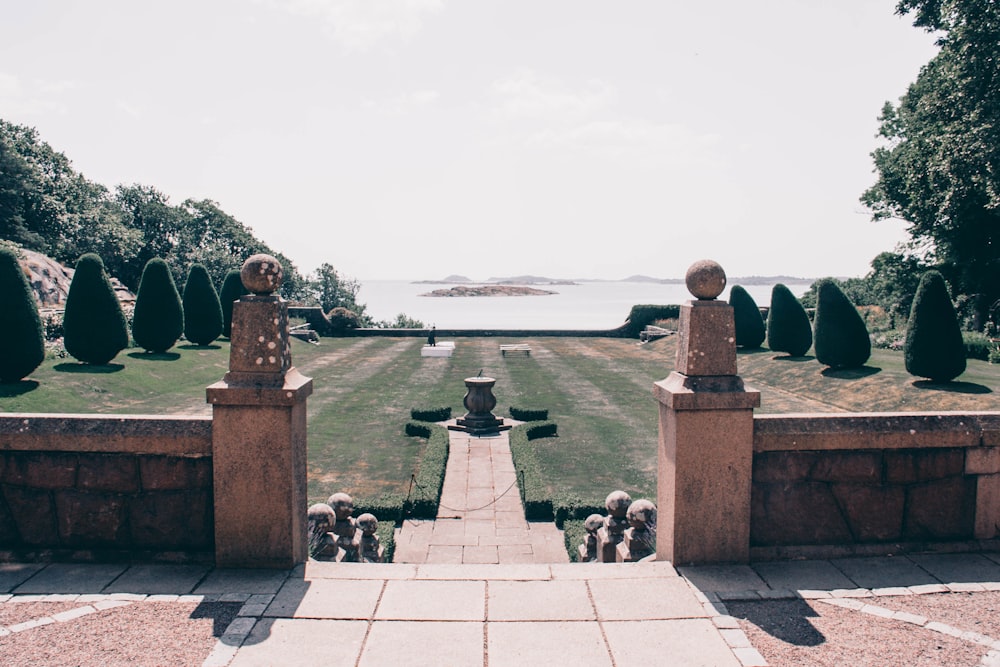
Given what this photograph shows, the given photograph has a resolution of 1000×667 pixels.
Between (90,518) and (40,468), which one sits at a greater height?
(40,468)

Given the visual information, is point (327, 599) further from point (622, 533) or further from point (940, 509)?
point (940, 509)

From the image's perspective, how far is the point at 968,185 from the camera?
20672 millimetres

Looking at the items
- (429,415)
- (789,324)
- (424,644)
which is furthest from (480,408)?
(789,324)

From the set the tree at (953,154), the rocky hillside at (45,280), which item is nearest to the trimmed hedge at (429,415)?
the tree at (953,154)

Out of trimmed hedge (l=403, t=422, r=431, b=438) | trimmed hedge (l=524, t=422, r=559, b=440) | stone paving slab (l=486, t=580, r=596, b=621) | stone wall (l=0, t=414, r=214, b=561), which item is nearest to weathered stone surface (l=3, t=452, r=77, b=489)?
stone wall (l=0, t=414, r=214, b=561)

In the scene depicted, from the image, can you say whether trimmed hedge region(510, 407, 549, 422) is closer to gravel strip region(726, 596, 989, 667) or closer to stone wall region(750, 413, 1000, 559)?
stone wall region(750, 413, 1000, 559)

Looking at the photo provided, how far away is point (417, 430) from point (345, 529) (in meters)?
7.36

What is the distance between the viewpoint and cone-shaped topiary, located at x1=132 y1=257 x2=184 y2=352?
23734 mm

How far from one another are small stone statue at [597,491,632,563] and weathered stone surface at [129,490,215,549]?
423cm

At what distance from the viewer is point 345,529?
740 cm

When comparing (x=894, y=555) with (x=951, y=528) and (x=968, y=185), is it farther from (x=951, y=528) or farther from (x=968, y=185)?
(x=968, y=185)

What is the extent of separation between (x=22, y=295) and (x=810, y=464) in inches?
758

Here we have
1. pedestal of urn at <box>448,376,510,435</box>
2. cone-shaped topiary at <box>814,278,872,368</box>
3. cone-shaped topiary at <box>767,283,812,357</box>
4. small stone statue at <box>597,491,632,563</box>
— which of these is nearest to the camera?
small stone statue at <box>597,491,632,563</box>

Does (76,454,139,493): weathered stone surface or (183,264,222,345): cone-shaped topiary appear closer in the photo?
(76,454,139,493): weathered stone surface
